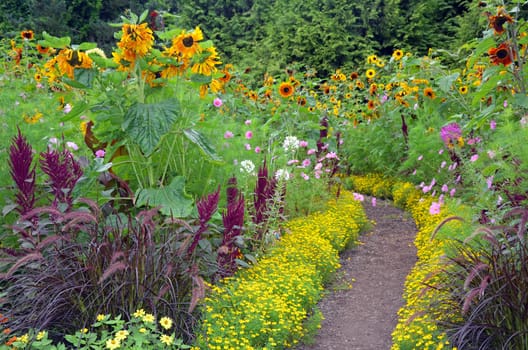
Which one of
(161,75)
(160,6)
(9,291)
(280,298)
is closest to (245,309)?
(280,298)

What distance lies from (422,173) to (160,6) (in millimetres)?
16571

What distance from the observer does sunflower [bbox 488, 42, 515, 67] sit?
4.48 metres

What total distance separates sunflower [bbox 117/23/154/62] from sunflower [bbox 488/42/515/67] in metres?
2.43

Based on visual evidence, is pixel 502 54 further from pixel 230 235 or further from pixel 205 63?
pixel 230 235

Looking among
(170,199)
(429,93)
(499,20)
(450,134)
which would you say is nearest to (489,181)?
(450,134)

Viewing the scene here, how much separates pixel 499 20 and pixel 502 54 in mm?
244

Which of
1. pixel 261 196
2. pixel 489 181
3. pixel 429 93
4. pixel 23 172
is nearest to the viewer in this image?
pixel 23 172

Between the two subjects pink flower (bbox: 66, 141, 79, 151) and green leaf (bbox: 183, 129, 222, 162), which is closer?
green leaf (bbox: 183, 129, 222, 162)

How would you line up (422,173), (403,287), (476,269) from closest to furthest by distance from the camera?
1. (476,269)
2. (403,287)
3. (422,173)

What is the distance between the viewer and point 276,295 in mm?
4008

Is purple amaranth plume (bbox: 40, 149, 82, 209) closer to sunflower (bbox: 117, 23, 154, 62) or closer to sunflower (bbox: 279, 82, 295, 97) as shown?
sunflower (bbox: 117, 23, 154, 62)

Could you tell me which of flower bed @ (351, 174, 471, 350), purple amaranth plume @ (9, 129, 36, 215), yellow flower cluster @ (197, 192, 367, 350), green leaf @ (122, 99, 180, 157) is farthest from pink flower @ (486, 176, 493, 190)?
purple amaranth plume @ (9, 129, 36, 215)

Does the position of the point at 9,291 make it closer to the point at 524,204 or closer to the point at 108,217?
the point at 108,217

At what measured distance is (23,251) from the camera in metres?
3.69
